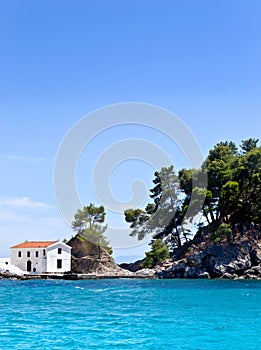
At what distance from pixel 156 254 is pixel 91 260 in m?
10.7

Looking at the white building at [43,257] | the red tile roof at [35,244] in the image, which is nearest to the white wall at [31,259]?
the white building at [43,257]

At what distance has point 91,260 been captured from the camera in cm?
7112

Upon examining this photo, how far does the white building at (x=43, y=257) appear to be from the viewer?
227 feet

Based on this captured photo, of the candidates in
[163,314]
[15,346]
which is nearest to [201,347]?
[15,346]

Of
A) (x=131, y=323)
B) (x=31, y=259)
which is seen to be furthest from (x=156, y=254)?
(x=131, y=323)

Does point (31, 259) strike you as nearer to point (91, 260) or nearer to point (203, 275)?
point (91, 260)

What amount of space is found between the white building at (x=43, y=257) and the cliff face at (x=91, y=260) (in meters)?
2.01

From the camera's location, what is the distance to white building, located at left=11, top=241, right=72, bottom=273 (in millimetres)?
69125

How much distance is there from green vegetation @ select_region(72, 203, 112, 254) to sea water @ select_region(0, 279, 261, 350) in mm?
37261

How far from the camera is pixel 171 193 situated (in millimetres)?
69250

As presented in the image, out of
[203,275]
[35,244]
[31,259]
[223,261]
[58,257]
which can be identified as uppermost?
[35,244]

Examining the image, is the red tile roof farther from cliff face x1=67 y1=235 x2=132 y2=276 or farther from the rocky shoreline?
the rocky shoreline

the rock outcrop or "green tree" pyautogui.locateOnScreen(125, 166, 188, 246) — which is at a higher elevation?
"green tree" pyautogui.locateOnScreen(125, 166, 188, 246)

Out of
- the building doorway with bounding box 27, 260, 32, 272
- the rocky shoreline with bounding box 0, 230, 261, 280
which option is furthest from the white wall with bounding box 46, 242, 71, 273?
the rocky shoreline with bounding box 0, 230, 261, 280
